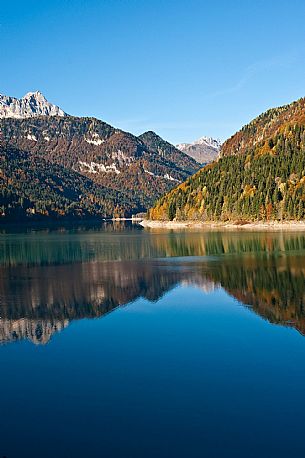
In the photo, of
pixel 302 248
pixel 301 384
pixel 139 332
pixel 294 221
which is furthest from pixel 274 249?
pixel 294 221

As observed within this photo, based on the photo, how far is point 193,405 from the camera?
73.7ft

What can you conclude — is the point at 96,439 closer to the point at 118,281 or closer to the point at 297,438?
the point at 297,438

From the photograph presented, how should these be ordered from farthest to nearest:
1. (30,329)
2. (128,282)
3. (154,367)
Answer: (128,282), (30,329), (154,367)

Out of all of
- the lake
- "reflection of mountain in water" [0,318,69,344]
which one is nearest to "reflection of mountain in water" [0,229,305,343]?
"reflection of mountain in water" [0,318,69,344]

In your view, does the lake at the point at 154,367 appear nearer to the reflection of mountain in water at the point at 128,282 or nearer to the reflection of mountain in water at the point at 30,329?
the reflection of mountain in water at the point at 30,329

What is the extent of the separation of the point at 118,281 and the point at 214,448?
41.5 meters

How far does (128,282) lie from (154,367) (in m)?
31.3

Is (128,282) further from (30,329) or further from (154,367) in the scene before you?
(154,367)

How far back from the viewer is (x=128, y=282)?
193ft

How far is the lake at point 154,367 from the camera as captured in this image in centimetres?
1948

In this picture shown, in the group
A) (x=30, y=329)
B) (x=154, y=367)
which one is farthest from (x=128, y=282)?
(x=154, y=367)

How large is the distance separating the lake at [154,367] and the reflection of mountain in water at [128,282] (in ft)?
0.78

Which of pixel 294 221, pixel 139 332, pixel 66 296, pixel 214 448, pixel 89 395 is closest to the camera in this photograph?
pixel 214 448

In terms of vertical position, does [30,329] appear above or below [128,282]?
below
